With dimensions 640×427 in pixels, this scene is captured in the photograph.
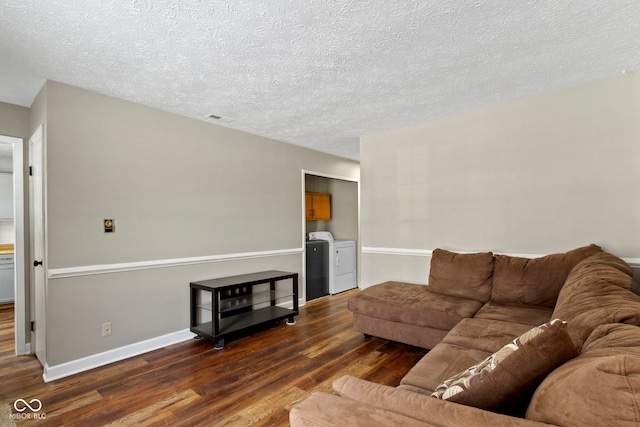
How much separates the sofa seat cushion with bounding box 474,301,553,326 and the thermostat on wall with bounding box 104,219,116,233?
3216 mm

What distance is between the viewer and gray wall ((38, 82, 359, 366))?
266 centimetres

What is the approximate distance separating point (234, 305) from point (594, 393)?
11.1 feet

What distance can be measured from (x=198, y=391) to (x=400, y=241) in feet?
8.85

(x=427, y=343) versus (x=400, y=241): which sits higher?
(x=400, y=241)

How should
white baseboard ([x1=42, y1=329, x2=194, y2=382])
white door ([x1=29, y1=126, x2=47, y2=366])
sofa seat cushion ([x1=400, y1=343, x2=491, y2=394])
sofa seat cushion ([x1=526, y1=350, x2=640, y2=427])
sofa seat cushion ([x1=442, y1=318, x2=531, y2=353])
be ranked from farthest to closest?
white door ([x1=29, y1=126, x2=47, y2=366])
white baseboard ([x1=42, y1=329, x2=194, y2=382])
sofa seat cushion ([x1=442, y1=318, x2=531, y2=353])
sofa seat cushion ([x1=400, y1=343, x2=491, y2=394])
sofa seat cushion ([x1=526, y1=350, x2=640, y2=427])

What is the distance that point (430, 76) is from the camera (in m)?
2.58

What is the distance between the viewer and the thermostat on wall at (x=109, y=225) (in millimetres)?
2893

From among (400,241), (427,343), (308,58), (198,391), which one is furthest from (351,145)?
(198,391)

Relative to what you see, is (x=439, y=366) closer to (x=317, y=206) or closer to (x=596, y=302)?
(x=596, y=302)

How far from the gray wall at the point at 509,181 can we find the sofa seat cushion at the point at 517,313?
27.5 inches

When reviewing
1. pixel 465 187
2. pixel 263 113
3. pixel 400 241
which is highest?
pixel 263 113

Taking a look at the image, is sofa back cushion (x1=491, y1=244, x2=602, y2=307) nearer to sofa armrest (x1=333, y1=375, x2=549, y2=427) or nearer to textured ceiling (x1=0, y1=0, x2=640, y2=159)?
textured ceiling (x1=0, y1=0, x2=640, y2=159)

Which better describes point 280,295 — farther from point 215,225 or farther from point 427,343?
point 427,343

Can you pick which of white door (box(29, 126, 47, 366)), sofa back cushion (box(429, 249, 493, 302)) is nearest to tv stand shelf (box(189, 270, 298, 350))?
white door (box(29, 126, 47, 366))
